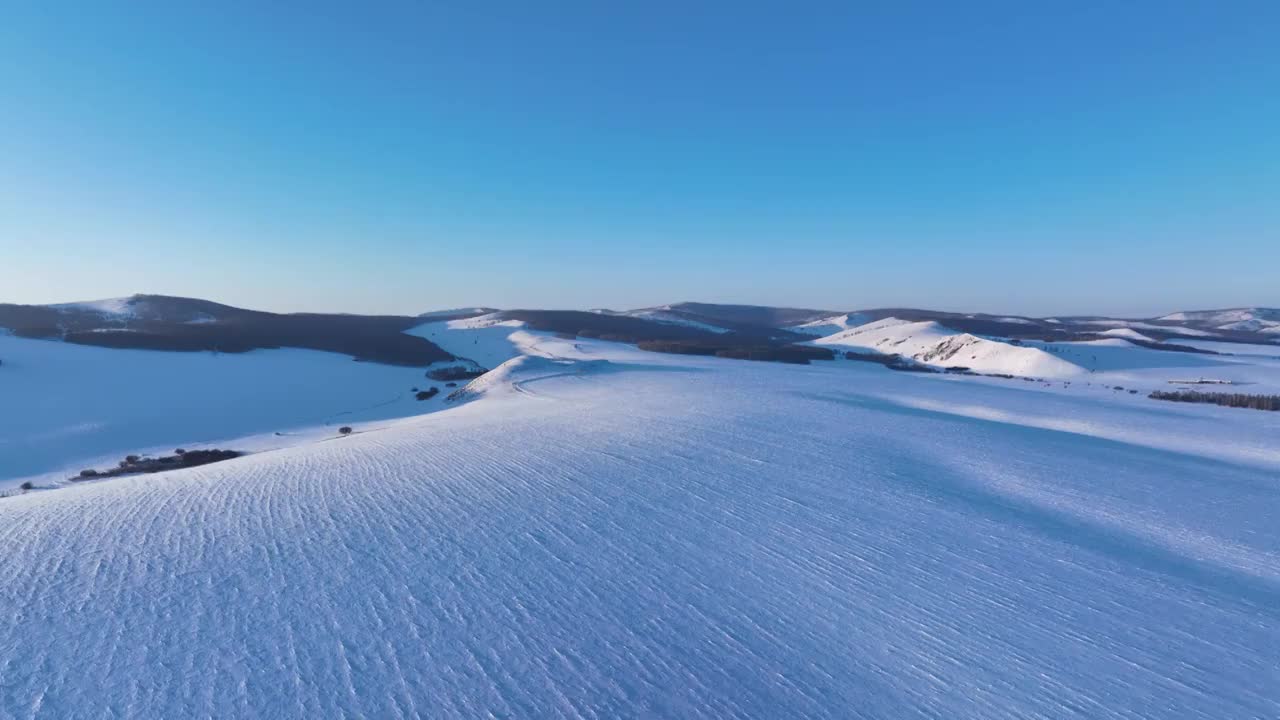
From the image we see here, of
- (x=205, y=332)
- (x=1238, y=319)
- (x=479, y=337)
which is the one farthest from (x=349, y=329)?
(x=1238, y=319)

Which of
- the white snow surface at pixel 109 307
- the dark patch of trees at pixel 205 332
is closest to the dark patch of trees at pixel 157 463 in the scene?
the dark patch of trees at pixel 205 332

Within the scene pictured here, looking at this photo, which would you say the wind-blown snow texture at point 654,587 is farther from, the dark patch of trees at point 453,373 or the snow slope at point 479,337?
the snow slope at point 479,337

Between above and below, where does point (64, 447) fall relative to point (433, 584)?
below

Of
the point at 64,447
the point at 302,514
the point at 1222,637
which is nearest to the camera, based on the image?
the point at 1222,637

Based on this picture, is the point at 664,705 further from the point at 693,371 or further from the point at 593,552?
the point at 693,371

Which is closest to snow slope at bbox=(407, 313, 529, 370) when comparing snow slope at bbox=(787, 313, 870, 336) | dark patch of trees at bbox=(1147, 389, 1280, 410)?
dark patch of trees at bbox=(1147, 389, 1280, 410)

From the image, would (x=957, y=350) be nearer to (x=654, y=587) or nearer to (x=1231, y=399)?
(x=1231, y=399)

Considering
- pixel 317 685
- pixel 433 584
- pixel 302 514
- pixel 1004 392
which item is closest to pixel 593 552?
pixel 433 584
